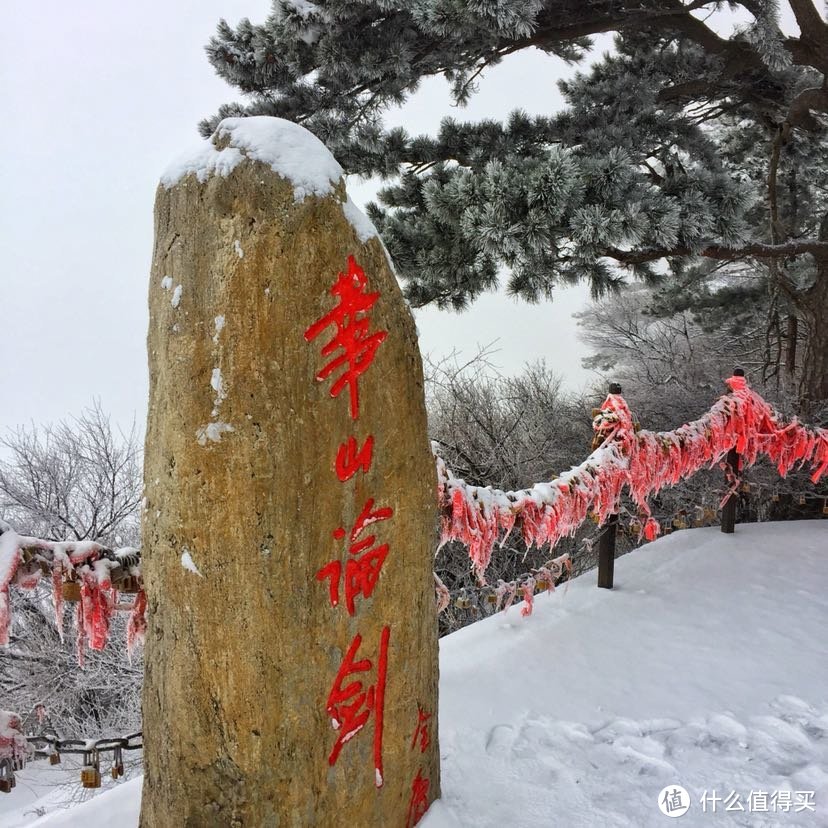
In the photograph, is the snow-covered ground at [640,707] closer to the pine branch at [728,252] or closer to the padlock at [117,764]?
the padlock at [117,764]

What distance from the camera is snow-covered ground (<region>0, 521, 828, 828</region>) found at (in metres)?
2.21

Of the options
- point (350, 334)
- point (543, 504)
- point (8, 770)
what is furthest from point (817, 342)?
point (8, 770)

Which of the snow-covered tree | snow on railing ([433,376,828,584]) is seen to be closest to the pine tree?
snow on railing ([433,376,828,584])

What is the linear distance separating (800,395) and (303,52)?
5.34 meters

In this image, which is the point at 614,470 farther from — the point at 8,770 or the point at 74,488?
the point at 74,488

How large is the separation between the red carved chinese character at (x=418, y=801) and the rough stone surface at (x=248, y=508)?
0.84ft

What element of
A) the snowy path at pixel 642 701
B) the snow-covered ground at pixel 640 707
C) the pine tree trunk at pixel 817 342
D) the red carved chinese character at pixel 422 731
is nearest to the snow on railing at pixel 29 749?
the snow-covered ground at pixel 640 707

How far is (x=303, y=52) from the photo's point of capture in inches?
157

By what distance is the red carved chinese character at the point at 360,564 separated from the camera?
1.75m

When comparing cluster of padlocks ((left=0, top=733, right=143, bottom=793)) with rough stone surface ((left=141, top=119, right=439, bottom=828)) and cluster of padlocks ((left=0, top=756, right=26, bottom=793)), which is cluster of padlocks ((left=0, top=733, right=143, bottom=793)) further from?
rough stone surface ((left=141, top=119, right=439, bottom=828))

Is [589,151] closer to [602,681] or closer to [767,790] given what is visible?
[602,681]

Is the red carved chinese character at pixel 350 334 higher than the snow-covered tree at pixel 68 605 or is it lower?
higher

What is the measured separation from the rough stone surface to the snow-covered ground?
718 millimetres

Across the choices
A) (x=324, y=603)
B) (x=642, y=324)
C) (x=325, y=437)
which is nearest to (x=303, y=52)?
(x=325, y=437)
